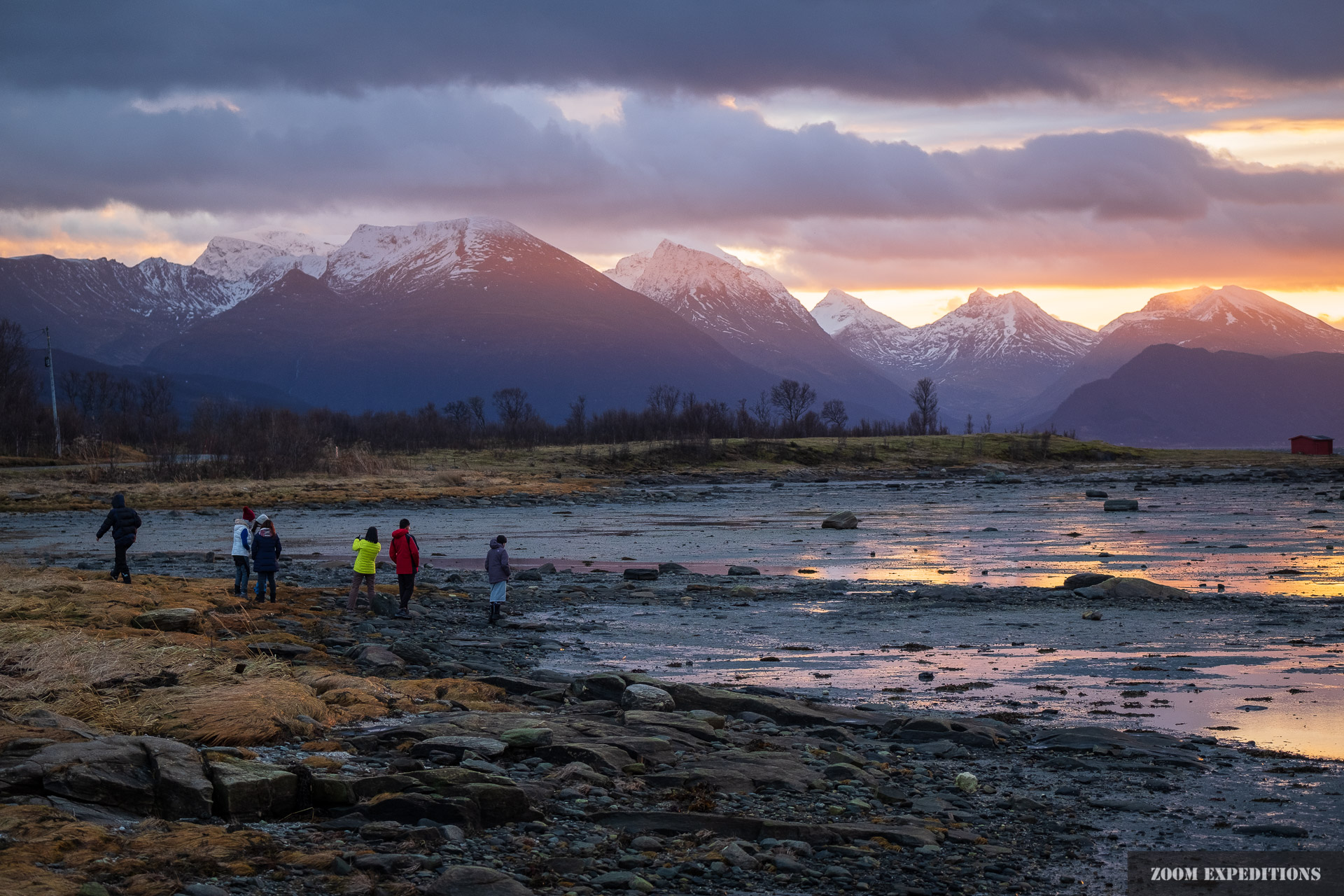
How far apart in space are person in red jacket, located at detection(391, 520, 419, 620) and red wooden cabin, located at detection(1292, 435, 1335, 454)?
167 metres

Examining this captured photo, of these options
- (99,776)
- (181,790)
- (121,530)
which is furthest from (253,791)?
(121,530)

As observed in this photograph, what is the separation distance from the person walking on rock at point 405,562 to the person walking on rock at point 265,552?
116 inches

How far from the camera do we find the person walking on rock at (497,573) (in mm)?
27172

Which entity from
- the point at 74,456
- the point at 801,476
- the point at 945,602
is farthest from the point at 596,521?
the point at 74,456

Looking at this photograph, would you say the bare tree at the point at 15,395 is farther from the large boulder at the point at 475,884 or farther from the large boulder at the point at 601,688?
the large boulder at the point at 475,884

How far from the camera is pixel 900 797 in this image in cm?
1298

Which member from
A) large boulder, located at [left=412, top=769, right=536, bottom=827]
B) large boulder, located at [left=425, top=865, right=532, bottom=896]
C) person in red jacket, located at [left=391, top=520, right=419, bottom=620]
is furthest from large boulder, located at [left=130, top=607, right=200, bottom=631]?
large boulder, located at [left=425, top=865, right=532, bottom=896]

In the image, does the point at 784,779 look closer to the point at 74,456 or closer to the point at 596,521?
the point at 596,521

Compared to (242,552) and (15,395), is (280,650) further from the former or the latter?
(15,395)

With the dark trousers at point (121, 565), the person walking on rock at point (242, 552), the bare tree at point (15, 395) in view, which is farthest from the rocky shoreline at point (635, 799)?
the bare tree at point (15, 395)

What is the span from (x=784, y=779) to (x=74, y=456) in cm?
12095

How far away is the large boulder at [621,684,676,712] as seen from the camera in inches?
656

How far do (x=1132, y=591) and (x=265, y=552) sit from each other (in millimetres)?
22784

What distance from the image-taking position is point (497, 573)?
1073 inches
